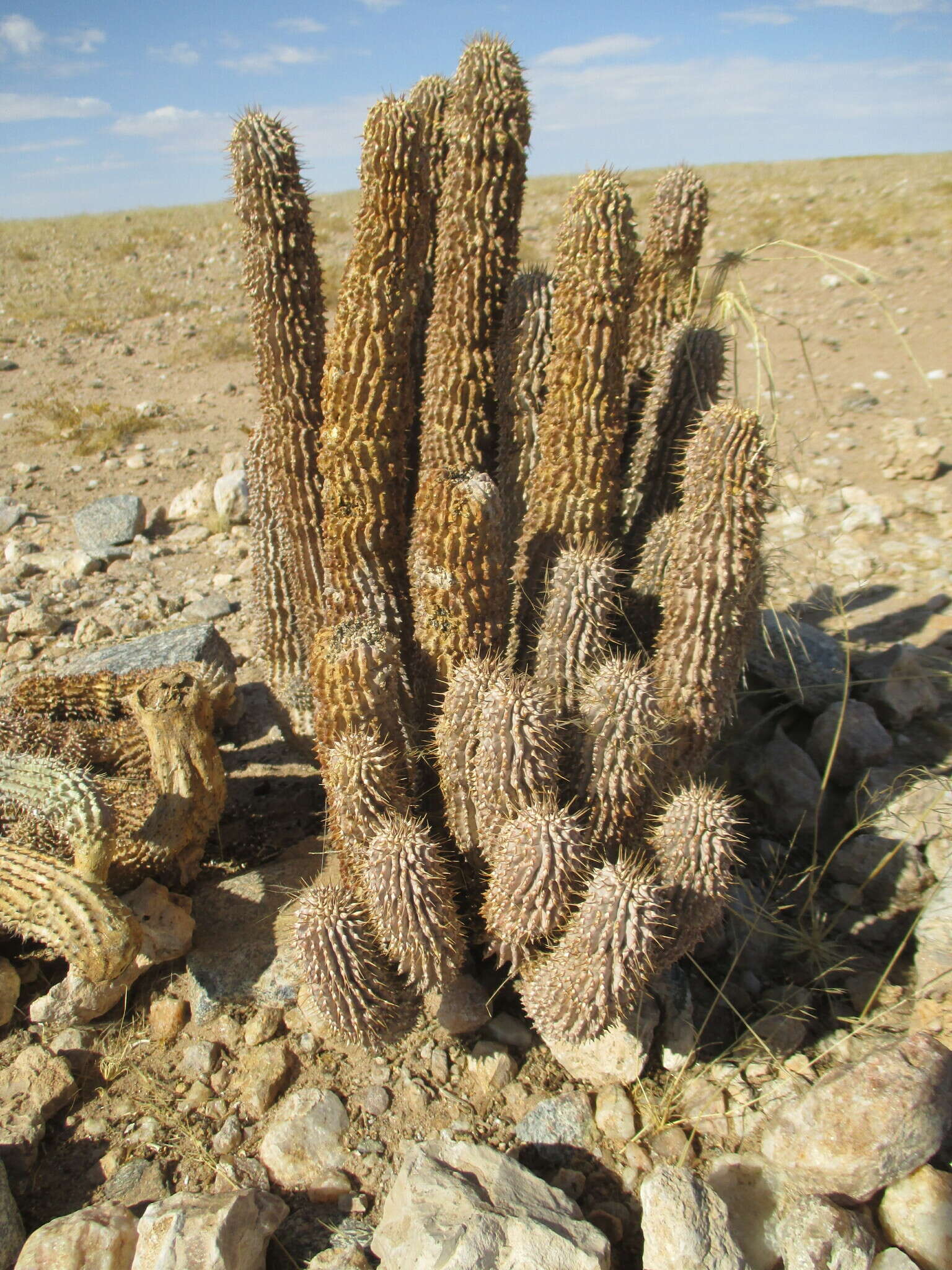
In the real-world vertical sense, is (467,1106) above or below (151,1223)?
below

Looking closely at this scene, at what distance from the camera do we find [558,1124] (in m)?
2.53

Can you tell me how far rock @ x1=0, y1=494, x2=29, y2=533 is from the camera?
706 cm

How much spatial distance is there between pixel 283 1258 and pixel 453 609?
6.16 feet

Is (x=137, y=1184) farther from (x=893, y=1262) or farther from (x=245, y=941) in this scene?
(x=893, y=1262)

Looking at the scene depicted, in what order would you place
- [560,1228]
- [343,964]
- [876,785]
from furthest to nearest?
[876,785]
[343,964]
[560,1228]

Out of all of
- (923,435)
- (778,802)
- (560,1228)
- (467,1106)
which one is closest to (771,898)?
(778,802)

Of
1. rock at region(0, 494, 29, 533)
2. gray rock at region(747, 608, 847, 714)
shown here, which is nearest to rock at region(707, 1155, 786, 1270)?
gray rock at region(747, 608, 847, 714)

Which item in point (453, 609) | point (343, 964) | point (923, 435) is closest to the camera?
point (343, 964)

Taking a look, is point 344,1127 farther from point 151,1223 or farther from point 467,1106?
point 151,1223

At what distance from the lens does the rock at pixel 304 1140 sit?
7.93ft

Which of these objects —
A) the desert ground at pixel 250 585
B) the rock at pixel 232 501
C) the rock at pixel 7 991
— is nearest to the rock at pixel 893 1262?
the desert ground at pixel 250 585

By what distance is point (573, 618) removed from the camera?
2.77 metres

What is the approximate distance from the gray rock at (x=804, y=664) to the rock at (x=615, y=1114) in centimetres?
217

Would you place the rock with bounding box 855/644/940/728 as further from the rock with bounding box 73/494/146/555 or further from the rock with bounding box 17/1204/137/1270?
the rock with bounding box 73/494/146/555
